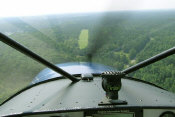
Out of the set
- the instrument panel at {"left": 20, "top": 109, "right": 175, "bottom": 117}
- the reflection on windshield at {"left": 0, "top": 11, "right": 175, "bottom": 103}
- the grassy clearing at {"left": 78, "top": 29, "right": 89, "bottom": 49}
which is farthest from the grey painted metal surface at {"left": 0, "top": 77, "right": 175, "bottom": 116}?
the reflection on windshield at {"left": 0, "top": 11, "right": 175, "bottom": 103}

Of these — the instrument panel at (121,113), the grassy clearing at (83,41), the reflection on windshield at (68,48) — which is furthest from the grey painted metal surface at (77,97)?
the reflection on windshield at (68,48)

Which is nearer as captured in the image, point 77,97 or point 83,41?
point 77,97

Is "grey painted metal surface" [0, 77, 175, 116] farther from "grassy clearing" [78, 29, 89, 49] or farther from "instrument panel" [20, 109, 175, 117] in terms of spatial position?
"grassy clearing" [78, 29, 89, 49]

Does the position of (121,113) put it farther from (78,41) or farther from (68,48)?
(68,48)

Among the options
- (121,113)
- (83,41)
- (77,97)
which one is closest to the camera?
(121,113)

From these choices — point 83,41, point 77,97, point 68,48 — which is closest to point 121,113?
point 77,97

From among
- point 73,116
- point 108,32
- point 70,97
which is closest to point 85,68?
point 108,32

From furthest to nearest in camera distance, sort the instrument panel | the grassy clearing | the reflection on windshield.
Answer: the reflection on windshield
the grassy clearing
the instrument panel

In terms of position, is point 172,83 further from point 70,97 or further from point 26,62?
point 70,97

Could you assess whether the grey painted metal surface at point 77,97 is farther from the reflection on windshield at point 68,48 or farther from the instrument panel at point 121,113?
the reflection on windshield at point 68,48
